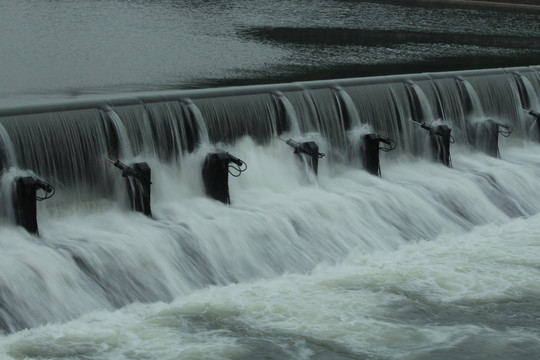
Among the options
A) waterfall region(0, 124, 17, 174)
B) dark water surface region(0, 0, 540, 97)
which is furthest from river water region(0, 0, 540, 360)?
dark water surface region(0, 0, 540, 97)

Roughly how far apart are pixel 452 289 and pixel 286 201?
147 inches

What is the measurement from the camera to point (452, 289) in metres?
15.0

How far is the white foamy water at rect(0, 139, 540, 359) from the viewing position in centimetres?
1253


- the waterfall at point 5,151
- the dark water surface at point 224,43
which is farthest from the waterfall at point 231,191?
the dark water surface at point 224,43

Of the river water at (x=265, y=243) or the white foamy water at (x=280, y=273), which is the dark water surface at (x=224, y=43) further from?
the white foamy water at (x=280, y=273)

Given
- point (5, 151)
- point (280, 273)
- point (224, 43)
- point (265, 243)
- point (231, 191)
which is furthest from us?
point (224, 43)

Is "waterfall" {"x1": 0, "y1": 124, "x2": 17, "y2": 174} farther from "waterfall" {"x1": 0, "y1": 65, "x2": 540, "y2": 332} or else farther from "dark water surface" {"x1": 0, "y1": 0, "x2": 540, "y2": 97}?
"dark water surface" {"x1": 0, "y1": 0, "x2": 540, "y2": 97}

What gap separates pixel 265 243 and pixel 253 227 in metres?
0.42

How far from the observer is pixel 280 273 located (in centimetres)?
1534

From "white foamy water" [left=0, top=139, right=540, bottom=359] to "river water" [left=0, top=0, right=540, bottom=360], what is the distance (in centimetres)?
3

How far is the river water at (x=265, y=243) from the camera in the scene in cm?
1268

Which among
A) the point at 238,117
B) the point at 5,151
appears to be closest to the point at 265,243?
the point at 238,117

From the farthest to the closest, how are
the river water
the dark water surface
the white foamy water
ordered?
the dark water surface → the river water → the white foamy water

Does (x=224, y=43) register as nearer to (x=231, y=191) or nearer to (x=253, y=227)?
(x=231, y=191)
